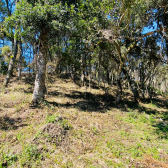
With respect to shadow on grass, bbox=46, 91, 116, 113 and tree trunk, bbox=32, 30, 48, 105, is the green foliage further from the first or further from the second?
shadow on grass, bbox=46, 91, 116, 113

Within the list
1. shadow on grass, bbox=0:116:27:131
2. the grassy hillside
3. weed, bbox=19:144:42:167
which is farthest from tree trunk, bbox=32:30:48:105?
weed, bbox=19:144:42:167

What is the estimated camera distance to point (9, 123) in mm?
5801

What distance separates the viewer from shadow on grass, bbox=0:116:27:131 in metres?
5.45

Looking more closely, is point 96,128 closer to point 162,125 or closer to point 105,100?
point 162,125

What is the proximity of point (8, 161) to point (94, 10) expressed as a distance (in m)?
9.64

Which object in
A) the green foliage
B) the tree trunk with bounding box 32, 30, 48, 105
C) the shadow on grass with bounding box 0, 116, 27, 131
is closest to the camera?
the green foliage

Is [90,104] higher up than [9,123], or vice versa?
[90,104]

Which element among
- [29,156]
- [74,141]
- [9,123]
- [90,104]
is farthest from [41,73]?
[29,156]

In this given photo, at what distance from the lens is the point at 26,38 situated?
8.17 meters

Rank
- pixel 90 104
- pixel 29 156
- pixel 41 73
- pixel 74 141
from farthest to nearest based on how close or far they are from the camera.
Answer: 1. pixel 90 104
2. pixel 41 73
3. pixel 74 141
4. pixel 29 156

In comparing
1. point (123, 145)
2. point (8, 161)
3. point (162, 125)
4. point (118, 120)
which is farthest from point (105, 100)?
point (8, 161)

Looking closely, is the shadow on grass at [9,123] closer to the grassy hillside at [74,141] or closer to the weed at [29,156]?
the grassy hillside at [74,141]

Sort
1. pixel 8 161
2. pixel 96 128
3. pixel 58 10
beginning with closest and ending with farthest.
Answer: pixel 8 161, pixel 96 128, pixel 58 10

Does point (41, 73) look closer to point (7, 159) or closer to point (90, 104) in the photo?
point (90, 104)
